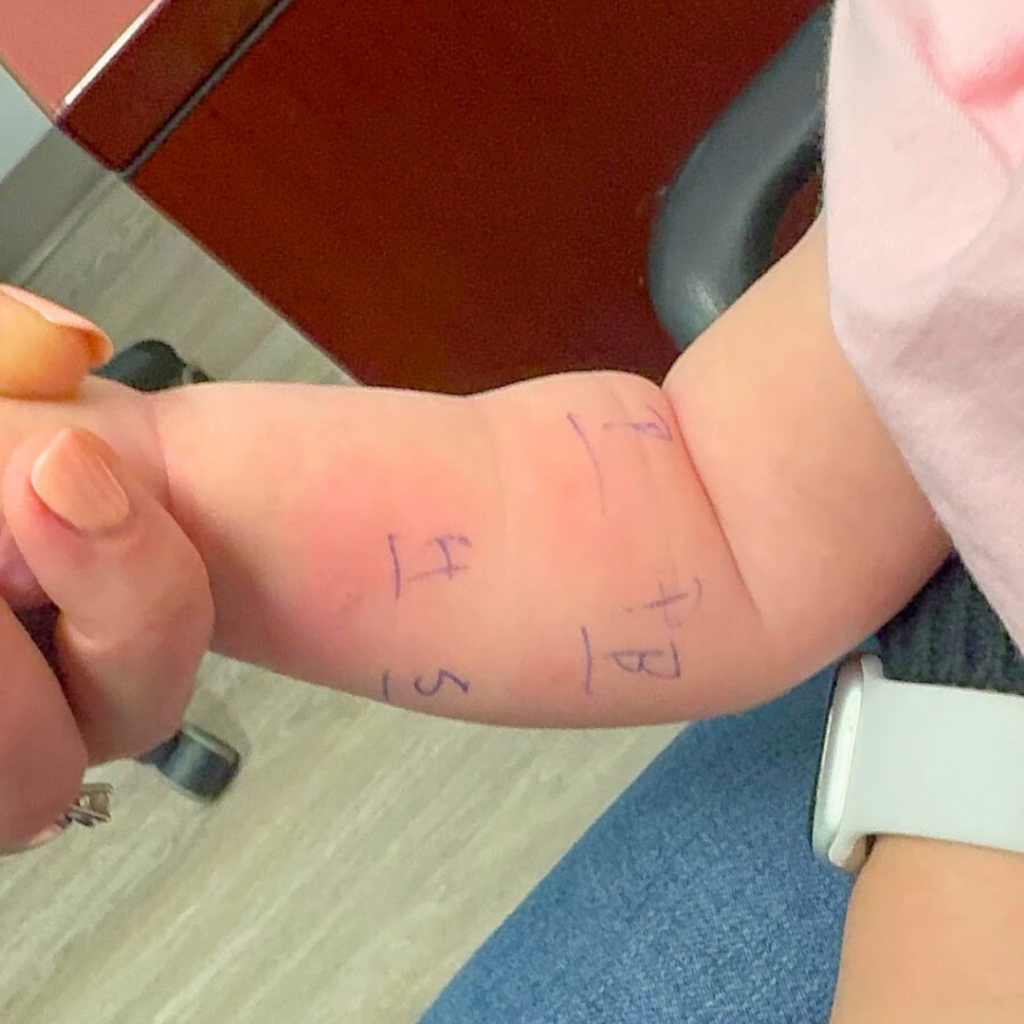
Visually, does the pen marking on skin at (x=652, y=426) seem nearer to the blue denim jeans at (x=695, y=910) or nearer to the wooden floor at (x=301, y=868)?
the blue denim jeans at (x=695, y=910)

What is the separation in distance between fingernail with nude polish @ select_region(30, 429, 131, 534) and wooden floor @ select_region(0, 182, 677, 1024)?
2.40 feet

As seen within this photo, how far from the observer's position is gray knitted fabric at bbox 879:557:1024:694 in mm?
392

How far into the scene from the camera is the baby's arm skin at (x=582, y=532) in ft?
1.16

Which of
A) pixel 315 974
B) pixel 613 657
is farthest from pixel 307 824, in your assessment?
pixel 613 657

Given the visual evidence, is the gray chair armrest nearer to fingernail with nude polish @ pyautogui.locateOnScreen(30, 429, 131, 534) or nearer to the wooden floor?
fingernail with nude polish @ pyautogui.locateOnScreen(30, 429, 131, 534)

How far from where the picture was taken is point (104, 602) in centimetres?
29

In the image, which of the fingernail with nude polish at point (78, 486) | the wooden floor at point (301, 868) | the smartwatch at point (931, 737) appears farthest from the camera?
the wooden floor at point (301, 868)

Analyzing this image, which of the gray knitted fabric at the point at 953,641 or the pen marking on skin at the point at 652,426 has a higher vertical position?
the pen marking on skin at the point at 652,426

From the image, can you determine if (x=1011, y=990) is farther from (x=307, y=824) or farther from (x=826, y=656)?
(x=307, y=824)

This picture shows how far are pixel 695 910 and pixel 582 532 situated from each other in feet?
0.56

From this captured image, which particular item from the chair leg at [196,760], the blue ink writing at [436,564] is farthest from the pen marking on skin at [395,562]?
the chair leg at [196,760]

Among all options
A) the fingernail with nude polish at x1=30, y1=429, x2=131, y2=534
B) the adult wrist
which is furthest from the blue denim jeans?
the fingernail with nude polish at x1=30, y1=429, x2=131, y2=534

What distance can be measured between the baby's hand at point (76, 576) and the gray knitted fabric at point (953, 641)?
0.22m

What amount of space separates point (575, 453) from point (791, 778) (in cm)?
17
